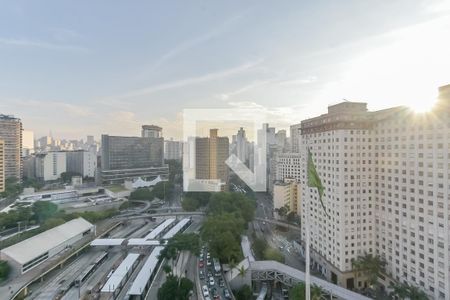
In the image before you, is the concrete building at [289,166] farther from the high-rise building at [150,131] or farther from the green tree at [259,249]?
the high-rise building at [150,131]

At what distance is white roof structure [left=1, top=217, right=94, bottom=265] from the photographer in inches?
423

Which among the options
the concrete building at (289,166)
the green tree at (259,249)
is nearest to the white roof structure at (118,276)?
the green tree at (259,249)

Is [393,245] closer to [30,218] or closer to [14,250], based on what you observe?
[14,250]

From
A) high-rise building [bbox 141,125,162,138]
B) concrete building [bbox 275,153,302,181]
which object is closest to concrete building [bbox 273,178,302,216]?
concrete building [bbox 275,153,302,181]

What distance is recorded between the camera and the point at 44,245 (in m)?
12.0

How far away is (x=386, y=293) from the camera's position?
9688mm

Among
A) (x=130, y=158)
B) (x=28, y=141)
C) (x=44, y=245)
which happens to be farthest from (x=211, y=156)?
(x=28, y=141)

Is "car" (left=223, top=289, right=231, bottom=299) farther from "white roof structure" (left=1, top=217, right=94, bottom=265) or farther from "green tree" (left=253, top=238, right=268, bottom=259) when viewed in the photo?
Result: "white roof structure" (left=1, top=217, right=94, bottom=265)

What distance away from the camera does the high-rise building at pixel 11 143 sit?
93.3ft

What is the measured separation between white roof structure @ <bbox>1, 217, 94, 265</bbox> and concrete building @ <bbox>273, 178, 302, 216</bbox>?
12.1 metres

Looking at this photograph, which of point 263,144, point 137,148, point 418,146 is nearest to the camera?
point 418,146

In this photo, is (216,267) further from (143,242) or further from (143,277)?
(143,242)

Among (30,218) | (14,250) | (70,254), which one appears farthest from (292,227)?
(30,218)

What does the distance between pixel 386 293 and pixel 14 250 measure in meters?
14.3
